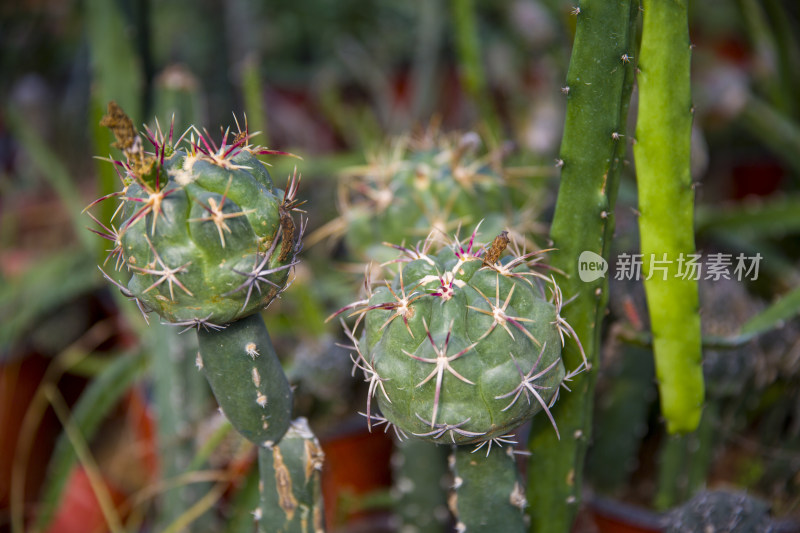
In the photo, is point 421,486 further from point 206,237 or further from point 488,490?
point 206,237

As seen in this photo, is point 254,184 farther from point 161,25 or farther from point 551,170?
point 161,25

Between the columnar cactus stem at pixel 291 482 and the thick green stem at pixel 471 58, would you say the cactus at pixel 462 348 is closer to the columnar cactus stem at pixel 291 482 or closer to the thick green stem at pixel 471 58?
the columnar cactus stem at pixel 291 482

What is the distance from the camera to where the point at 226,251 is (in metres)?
0.50

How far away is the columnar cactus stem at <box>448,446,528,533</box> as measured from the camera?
63 centimetres

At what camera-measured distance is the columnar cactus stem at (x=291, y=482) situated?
2.07ft

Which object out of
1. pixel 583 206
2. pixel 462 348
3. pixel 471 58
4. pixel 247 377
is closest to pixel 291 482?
pixel 247 377

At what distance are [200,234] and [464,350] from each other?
0.71 ft

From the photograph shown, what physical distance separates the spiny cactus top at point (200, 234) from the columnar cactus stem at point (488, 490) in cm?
26

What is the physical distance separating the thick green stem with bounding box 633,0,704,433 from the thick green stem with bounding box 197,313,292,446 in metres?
0.39

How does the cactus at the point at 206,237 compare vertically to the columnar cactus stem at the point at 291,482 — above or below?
above

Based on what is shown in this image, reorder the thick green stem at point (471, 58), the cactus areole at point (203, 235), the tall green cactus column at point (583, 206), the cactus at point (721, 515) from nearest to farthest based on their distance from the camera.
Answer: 1. the cactus areole at point (203, 235)
2. the tall green cactus column at point (583, 206)
3. the cactus at point (721, 515)
4. the thick green stem at point (471, 58)

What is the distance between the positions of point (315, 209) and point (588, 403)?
1.17 meters

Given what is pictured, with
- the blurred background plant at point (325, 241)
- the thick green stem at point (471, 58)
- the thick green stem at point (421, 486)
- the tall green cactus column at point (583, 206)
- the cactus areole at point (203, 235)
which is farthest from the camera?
the thick green stem at point (471, 58)

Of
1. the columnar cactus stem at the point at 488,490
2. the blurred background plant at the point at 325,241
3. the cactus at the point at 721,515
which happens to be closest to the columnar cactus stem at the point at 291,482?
the columnar cactus stem at the point at 488,490
